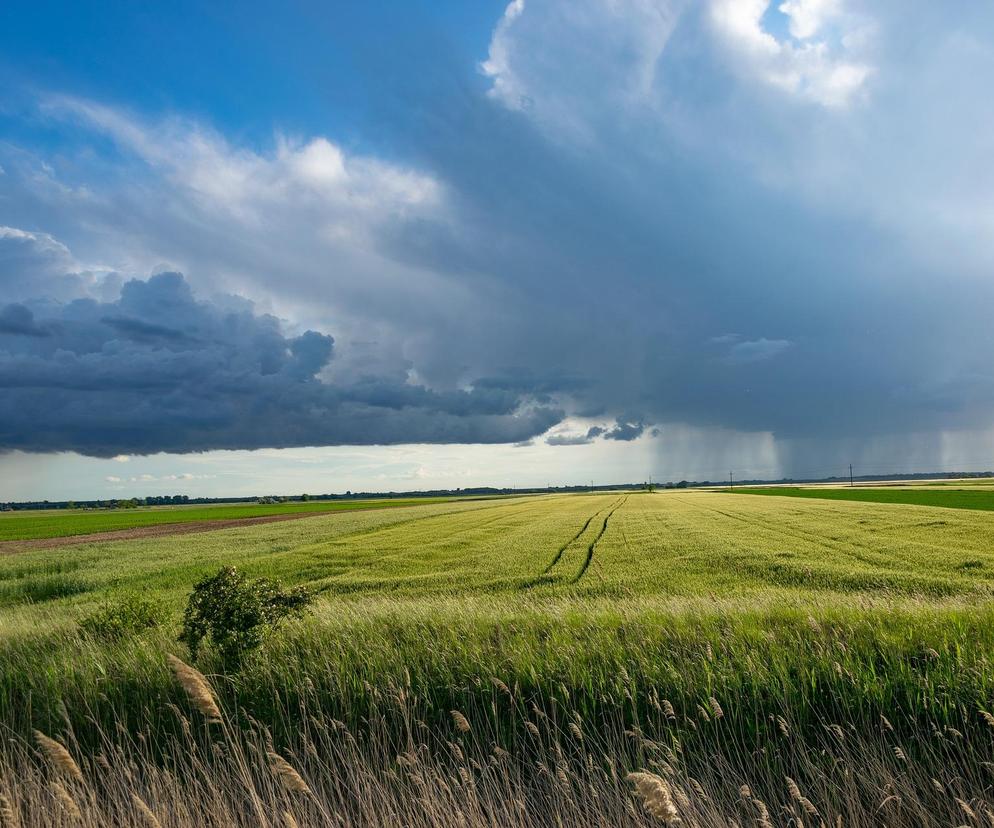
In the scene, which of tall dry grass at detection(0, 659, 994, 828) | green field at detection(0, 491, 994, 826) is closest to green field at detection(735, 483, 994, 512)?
green field at detection(0, 491, 994, 826)

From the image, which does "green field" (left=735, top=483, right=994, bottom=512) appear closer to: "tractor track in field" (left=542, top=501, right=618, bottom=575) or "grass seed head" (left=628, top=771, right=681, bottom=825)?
"tractor track in field" (left=542, top=501, right=618, bottom=575)

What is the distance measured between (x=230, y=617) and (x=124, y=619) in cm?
524

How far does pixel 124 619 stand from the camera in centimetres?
1368

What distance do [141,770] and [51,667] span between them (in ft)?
14.9

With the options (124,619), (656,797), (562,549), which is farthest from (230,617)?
(562,549)

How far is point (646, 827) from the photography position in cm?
512

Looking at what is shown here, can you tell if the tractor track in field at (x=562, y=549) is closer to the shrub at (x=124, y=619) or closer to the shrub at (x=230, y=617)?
the shrub at (x=124, y=619)

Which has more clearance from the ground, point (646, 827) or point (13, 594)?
point (646, 827)

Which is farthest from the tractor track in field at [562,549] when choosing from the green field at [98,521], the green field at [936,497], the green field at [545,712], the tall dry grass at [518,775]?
the green field at [98,521]

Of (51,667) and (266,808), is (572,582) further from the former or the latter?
(266,808)

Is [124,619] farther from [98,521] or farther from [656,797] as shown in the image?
[98,521]

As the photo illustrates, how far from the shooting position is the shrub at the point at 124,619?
1323 centimetres

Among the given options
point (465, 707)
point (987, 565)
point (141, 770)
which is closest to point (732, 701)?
point (465, 707)

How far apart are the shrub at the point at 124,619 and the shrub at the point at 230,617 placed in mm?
3086
